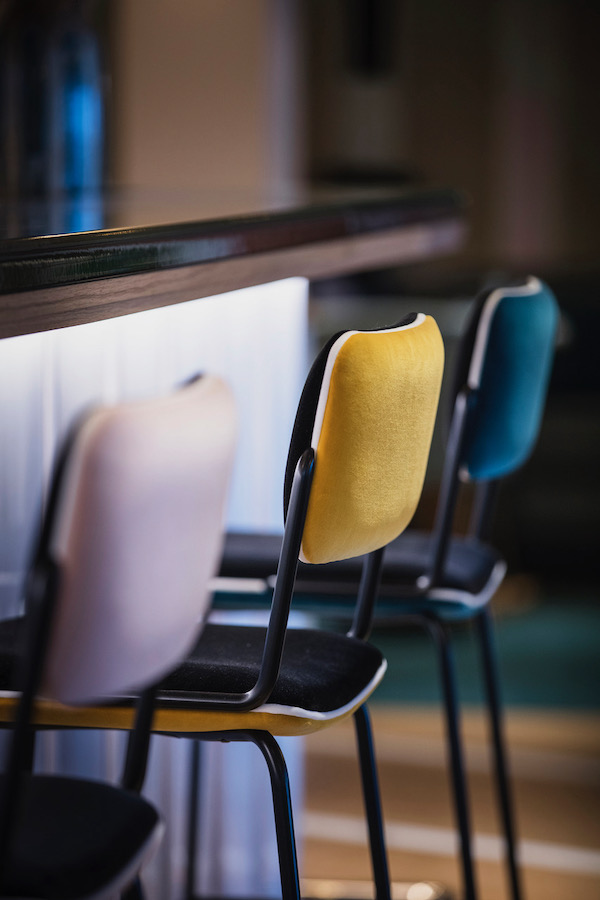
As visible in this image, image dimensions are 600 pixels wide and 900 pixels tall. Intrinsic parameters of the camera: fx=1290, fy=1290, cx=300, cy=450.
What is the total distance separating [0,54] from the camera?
9.09 feet

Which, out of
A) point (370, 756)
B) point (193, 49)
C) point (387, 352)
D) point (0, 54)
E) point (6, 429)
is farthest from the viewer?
point (193, 49)

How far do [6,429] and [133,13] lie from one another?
319 centimetres

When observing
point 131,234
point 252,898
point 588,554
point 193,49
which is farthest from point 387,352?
point 588,554

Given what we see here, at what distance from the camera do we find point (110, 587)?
771mm

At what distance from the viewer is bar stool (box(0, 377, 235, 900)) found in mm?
750

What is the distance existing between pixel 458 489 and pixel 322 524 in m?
0.49

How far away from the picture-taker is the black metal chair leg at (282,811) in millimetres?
1083

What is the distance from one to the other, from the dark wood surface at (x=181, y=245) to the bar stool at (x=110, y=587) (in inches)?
8.0

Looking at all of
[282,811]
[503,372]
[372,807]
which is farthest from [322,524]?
[503,372]

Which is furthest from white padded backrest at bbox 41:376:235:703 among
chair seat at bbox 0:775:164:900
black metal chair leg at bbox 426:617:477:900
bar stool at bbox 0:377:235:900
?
black metal chair leg at bbox 426:617:477:900

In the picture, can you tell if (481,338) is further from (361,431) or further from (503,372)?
(361,431)

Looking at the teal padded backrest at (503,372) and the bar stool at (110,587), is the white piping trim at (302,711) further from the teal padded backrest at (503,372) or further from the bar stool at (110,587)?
the teal padded backrest at (503,372)

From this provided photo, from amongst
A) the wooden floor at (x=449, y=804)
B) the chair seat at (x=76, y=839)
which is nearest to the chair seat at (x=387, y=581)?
the chair seat at (x=76, y=839)

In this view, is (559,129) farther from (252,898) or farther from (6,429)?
(6,429)
